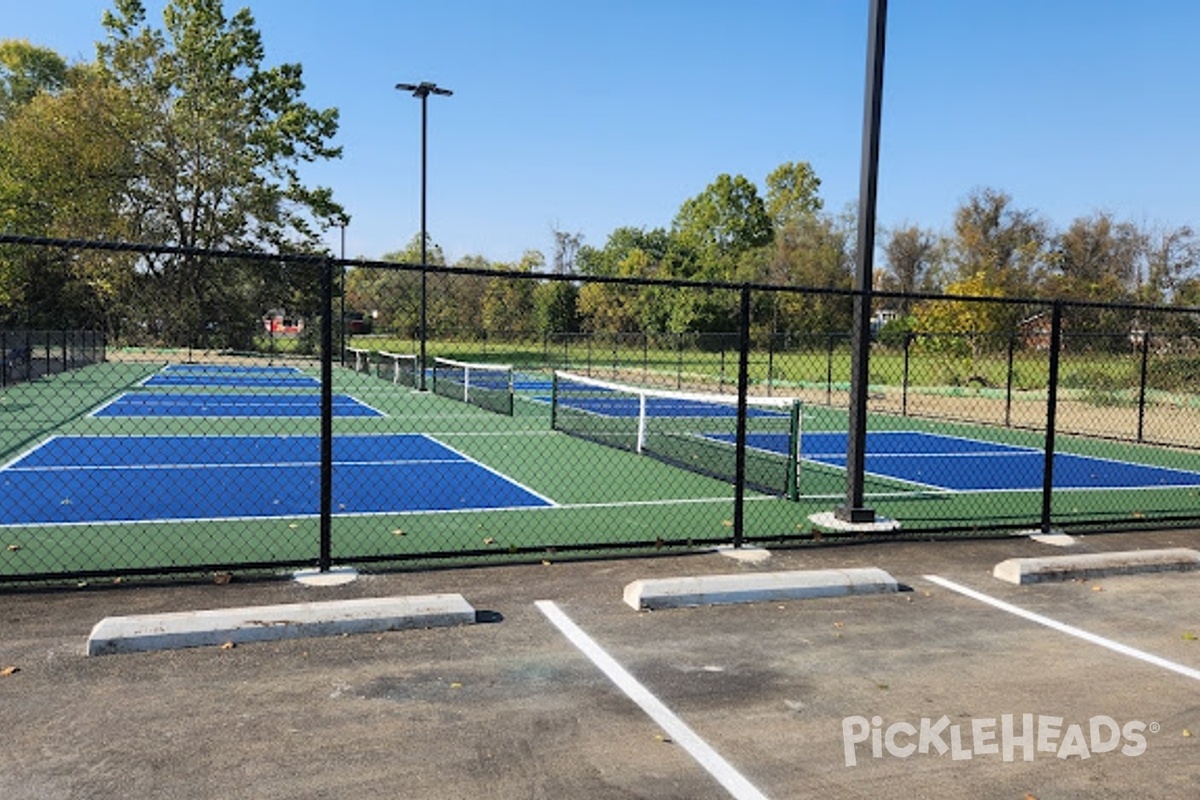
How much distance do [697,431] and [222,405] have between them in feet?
41.0

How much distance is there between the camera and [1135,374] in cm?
3019

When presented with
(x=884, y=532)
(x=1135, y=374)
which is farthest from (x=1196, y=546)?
(x=1135, y=374)

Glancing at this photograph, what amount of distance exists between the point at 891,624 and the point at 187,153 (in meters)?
55.3

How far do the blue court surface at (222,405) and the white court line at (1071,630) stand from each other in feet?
55.6

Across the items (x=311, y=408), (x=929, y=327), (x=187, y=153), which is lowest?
(x=311, y=408)

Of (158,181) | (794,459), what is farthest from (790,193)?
(794,459)

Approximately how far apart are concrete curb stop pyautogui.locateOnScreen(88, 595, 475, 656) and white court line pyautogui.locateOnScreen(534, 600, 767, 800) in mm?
648

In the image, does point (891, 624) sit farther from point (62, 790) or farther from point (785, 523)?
point (62, 790)

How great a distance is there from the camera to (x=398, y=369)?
3238 cm

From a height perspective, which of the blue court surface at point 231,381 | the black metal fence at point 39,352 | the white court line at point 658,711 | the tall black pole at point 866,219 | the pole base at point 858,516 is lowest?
the blue court surface at point 231,381

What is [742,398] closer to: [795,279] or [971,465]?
[971,465]

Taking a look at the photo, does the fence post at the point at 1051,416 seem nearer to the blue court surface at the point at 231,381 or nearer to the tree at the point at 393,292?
the tree at the point at 393,292

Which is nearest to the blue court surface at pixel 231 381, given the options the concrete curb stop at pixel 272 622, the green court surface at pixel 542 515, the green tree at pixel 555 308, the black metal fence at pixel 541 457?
the black metal fence at pixel 541 457

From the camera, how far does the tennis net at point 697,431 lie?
12.1m
